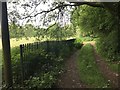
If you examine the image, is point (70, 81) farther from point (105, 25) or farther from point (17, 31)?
point (105, 25)

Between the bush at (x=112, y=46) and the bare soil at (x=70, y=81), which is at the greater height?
the bush at (x=112, y=46)

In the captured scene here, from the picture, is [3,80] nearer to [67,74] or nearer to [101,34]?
[67,74]

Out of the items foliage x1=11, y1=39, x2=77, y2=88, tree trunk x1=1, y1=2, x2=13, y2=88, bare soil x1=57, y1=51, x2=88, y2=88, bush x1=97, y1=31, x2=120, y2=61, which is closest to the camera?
tree trunk x1=1, y1=2, x2=13, y2=88

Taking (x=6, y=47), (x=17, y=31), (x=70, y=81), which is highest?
(x=17, y=31)

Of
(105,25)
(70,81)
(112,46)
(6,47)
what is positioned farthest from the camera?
(105,25)

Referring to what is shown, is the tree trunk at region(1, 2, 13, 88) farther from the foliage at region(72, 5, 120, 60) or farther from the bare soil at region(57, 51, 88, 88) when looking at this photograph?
the foliage at region(72, 5, 120, 60)

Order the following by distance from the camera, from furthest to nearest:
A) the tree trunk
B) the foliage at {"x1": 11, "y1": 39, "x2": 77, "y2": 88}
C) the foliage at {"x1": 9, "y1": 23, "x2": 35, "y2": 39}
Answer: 1. the foliage at {"x1": 9, "y1": 23, "x2": 35, "y2": 39}
2. the foliage at {"x1": 11, "y1": 39, "x2": 77, "y2": 88}
3. the tree trunk

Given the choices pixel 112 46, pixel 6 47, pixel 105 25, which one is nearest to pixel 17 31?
pixel 6 47

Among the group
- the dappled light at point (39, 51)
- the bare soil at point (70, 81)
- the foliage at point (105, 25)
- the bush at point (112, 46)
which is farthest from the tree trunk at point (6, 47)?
the bush at point (112, 46)

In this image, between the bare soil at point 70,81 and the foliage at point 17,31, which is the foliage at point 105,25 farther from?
the foliage at point 17,31

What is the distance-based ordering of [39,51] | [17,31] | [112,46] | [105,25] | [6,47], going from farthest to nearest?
A: [105,25] < [112,46] < [39,51] < [17,31] < [6,47]

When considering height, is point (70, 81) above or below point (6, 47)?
below

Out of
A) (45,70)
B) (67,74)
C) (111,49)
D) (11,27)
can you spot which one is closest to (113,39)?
(111,49)

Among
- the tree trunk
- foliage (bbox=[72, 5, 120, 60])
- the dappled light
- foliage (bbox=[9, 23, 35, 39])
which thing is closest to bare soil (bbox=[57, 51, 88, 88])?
the dappled light
